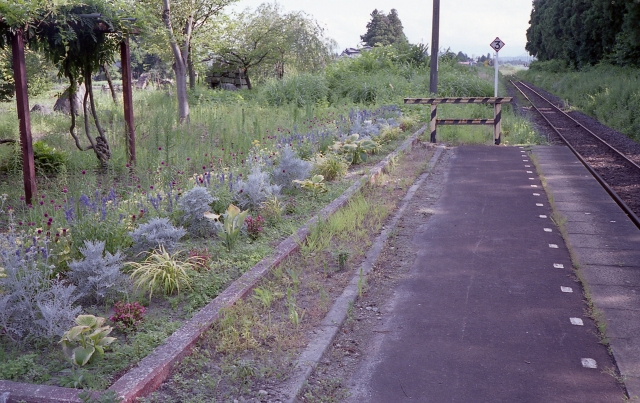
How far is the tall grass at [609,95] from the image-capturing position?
67.0ft

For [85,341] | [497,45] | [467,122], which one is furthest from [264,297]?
[497,45]

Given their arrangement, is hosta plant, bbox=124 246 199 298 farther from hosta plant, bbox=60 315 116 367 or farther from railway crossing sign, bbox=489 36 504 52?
railway crossing sign, bbox=489 36 504 52

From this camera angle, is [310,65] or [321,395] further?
[310,65]

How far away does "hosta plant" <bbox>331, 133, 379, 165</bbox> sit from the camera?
10.4 m

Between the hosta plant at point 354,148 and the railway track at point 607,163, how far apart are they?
4.09 meters

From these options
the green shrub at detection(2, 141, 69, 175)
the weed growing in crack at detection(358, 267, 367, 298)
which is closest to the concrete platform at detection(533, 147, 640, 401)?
the weed growing in crack at detection(358, 267, 367, 298)

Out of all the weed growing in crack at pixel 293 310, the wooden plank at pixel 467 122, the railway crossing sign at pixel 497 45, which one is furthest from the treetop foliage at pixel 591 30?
the weed growing in crack at pixel 293 310

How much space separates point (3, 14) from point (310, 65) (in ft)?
83.2

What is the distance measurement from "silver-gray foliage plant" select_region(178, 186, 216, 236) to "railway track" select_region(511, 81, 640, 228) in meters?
5.41

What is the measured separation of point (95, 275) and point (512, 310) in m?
3.32

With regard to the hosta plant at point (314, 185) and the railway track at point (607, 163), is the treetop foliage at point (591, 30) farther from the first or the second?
the hosta plant at point (314, 185)

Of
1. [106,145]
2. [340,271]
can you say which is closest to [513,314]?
[340,271]

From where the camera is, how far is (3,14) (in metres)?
6.41

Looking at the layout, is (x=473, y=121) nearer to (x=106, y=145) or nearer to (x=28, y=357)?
(x=106, y=145)
